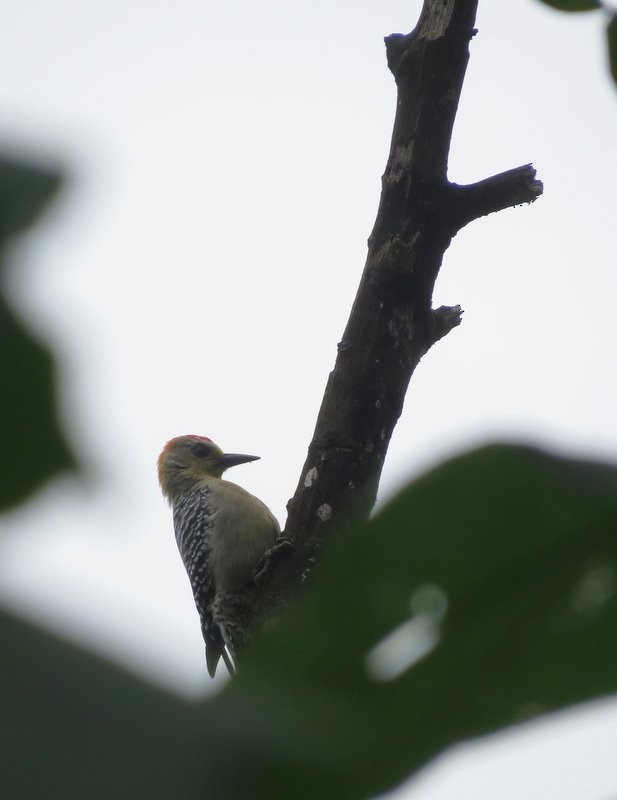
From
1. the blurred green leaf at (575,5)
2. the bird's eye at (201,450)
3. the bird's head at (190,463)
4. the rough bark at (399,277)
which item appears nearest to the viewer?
the blurred green leaf at (575,5)

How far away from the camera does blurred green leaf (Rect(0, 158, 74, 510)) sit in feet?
1.65

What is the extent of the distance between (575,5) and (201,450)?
9.19 m

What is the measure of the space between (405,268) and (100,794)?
15.4ft

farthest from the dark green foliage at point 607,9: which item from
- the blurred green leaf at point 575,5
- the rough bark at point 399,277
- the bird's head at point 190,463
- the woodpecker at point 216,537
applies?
the bird's head at point 190,463

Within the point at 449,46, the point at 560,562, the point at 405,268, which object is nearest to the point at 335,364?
the point at 405,268

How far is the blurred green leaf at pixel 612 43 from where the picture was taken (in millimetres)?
1444

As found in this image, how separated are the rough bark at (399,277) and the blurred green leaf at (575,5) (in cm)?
356

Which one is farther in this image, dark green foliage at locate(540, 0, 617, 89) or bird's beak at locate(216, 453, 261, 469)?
bird's beak at locate(216, 453, 261, 469)

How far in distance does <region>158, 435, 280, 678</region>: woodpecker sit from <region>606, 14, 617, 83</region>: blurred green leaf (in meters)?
6.28

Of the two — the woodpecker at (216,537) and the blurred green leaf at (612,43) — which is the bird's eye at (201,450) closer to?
the woodpecker at (216,537)

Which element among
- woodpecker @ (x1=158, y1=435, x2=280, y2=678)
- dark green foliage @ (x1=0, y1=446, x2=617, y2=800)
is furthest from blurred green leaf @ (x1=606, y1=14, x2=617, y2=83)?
woodpecker @ (x1=158, y1=435, x2=280, y2=678)

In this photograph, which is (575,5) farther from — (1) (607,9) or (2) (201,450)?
(2) (201,450)

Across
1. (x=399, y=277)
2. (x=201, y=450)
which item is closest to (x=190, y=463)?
(x=201, y=450)

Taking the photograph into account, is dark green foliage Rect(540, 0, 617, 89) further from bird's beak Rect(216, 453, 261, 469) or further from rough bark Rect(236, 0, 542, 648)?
bird's beak Rect(216, 453, 261, 469)
